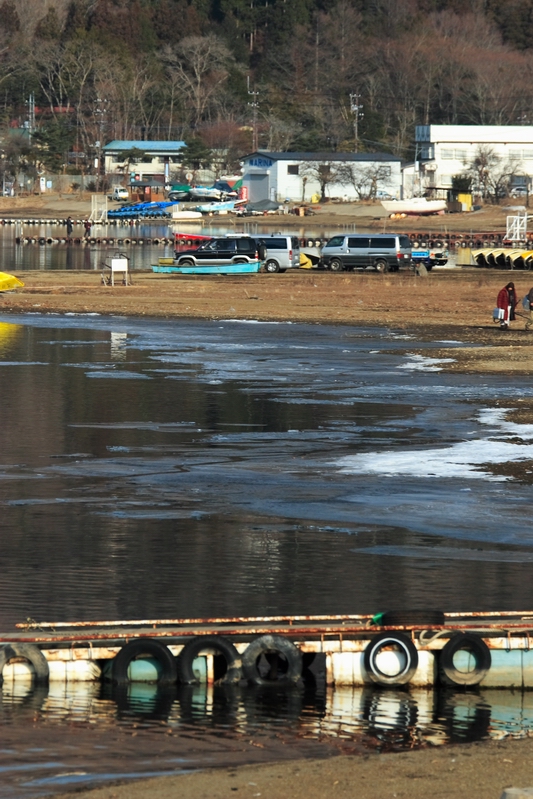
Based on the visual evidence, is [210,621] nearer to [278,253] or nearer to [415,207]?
[278,253]

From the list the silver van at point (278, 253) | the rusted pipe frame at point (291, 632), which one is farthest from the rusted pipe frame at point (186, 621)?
the silver van at point (278, 253)

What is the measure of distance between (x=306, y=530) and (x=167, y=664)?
4.23m

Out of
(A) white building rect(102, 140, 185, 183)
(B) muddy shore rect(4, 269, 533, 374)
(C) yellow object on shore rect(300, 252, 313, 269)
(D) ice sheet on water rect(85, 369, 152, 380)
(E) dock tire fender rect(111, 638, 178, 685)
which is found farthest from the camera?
(A) white building rect(102, 140, 185, 183)

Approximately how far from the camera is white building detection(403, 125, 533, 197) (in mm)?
129625

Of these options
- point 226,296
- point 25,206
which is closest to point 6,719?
point 226,296

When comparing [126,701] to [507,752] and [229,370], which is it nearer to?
[507,752]

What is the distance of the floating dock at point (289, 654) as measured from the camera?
10.1 m

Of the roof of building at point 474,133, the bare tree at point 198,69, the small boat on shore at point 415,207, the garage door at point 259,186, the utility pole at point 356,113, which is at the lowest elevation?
the small boat on shore at point 415,207

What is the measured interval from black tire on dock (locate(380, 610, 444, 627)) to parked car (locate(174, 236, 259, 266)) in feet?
144

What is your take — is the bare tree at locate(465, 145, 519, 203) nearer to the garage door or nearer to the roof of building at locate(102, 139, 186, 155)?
the garage door

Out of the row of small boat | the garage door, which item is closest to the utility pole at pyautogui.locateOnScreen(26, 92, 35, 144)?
the garage door

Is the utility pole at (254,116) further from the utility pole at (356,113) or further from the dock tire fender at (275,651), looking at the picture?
the dock tire fender at (275,651)

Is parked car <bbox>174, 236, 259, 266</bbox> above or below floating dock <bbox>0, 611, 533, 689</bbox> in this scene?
above

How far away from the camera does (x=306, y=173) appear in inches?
5192
